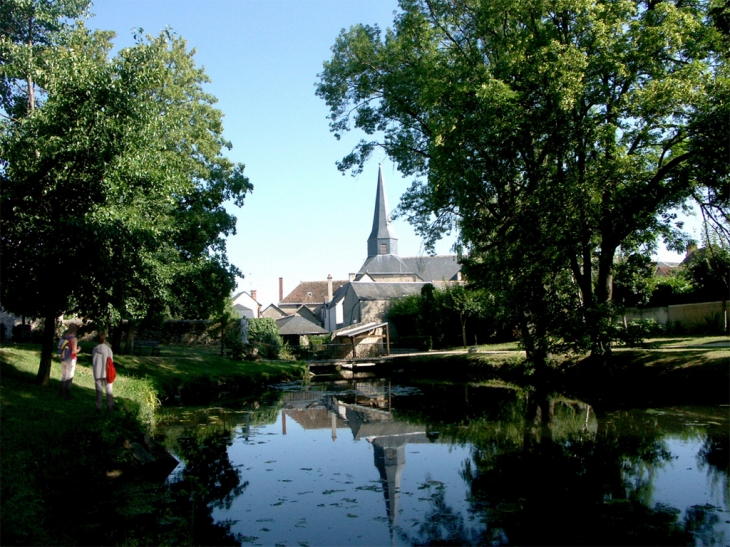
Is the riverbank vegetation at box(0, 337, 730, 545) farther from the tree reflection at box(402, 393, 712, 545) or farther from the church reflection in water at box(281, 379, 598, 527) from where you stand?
the tree reflection at box(402, 393, 712, 545)

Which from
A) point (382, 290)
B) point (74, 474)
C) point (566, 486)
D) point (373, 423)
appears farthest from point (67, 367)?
point (382, 290)

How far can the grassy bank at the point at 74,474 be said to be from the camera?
6.45 metres

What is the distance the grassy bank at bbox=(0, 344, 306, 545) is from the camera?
6.45m

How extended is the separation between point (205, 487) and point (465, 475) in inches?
163

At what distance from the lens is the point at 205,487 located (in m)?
9.07

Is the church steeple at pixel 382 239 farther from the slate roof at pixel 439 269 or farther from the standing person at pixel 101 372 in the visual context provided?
the standing person at pixel 101 372

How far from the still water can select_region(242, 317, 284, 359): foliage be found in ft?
67.9

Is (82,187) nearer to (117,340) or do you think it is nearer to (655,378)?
(117,340)

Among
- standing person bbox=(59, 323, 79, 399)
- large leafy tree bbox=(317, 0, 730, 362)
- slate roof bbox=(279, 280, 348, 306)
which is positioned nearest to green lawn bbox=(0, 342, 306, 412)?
standing person bbox=(59, 323, 79, 399)

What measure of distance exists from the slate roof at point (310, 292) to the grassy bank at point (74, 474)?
65671 mm

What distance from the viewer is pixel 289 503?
8.30 metres

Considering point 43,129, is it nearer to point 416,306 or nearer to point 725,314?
point 725,314

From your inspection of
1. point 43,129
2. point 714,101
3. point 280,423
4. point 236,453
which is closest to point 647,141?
point 714,101

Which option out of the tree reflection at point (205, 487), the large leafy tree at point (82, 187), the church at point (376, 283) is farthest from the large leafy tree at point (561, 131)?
the church at point (376, 283)
